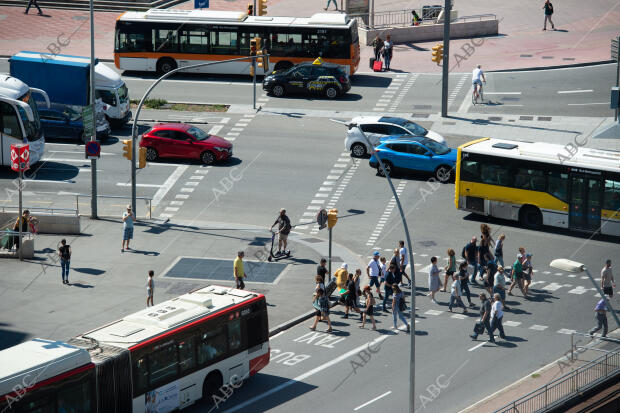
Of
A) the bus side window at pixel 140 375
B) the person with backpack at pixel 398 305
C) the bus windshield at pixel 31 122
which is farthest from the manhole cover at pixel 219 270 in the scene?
the bus windshield at pixel 31 122

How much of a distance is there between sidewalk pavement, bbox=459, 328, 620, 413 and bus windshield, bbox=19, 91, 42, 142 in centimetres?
2514

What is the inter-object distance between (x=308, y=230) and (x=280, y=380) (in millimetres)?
12770

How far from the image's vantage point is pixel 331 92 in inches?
2146

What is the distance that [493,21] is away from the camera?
65.2m

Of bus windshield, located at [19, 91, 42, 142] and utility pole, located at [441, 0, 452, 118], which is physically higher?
utility pole, located at [441, 0, 452, 118]

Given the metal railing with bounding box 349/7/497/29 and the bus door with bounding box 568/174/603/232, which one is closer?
the bus door with bounding box 568/174/603/232

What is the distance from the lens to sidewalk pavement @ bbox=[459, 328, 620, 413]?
81.6 feet

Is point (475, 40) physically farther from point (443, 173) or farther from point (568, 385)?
point (568, 385)

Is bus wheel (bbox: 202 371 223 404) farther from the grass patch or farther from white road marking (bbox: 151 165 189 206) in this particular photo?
the grass patch

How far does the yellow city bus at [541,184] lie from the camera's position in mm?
37406

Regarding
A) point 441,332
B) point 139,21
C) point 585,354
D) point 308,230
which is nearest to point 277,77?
point 139,21

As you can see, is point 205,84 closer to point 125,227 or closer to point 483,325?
point 125,227

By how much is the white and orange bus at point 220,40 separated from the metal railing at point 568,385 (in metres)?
33.6

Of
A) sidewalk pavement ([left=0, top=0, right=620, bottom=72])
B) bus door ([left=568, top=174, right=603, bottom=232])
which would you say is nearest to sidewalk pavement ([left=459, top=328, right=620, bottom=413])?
bus door ([left=568, top=174, right=603, bottom=232])
